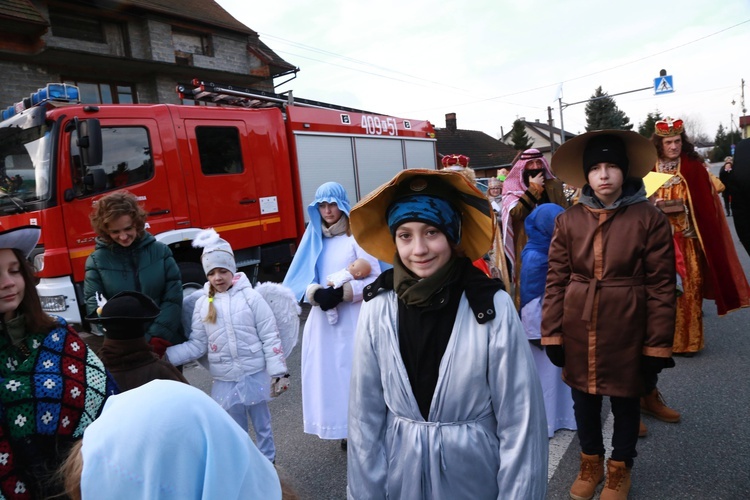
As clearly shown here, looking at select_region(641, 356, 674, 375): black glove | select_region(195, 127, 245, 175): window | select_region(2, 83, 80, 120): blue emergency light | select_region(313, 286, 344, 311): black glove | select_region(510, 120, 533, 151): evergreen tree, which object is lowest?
select_region(641, 356, 674, 375): black glove

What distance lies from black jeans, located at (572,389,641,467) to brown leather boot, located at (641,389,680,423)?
0.93m

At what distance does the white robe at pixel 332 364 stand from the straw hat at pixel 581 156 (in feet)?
4.35

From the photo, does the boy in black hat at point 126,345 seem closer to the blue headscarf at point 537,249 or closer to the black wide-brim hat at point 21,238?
the black wide-brim hat at point 21,238

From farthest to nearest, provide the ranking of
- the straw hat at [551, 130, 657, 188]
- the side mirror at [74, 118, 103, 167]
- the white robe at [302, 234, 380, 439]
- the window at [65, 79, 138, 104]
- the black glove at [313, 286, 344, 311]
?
the window at [65, 79, 138, 104], the side mirror at [74, 118, 103, 167], the white robe at [302, 234, 380, 439], the black glove at [313, 286, 344, 311], the straw hat at [551, 130, 657, 188]

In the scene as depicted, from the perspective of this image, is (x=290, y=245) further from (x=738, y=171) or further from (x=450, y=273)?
(x=450, y=273)

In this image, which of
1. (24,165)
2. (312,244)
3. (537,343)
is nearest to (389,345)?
(312,244)

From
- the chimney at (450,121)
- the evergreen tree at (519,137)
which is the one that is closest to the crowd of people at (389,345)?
the chimney at (450,121)

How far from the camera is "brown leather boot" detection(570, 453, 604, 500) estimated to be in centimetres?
262

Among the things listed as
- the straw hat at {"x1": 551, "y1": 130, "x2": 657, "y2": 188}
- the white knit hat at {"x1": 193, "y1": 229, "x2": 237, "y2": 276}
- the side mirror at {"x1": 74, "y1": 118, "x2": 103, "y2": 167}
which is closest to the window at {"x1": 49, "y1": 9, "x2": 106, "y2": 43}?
the side mirror at {"x1": 74, "y1": 118, "x2": 103, "y2": 167}

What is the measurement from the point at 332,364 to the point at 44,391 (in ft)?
6.14

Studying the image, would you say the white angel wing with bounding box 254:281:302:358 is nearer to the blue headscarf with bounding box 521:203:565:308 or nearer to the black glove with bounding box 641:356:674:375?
the blue headscarf with bounding box 521:203:565:308

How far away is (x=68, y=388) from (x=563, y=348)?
2.32 meters

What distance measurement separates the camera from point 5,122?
5852 mm

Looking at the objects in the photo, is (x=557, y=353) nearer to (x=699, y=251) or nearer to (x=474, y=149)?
(x=699, y=251)
